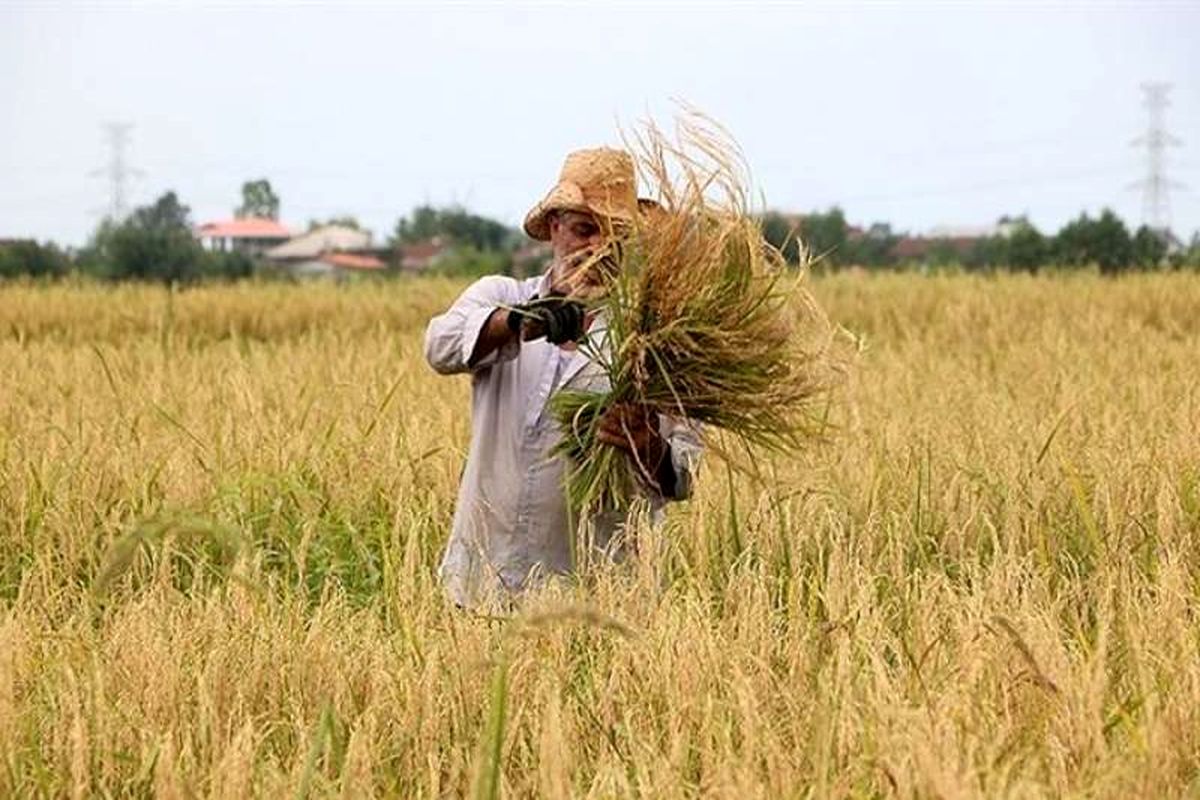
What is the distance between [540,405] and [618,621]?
0.76 metres

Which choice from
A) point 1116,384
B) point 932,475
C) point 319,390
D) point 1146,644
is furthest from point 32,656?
point 1116,384

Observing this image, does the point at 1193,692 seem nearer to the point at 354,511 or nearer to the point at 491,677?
the point at 491,677

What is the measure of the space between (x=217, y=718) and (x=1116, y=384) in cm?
501

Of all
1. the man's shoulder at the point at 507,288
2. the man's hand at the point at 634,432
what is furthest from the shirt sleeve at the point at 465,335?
the man's hand at the point at 634,432

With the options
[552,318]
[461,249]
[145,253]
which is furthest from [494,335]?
[145,253]

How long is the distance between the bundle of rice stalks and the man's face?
58 millimetres

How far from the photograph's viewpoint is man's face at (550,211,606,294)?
3322mm

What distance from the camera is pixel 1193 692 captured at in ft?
8.49

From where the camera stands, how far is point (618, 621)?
9.27 ft

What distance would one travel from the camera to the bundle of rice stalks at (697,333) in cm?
324

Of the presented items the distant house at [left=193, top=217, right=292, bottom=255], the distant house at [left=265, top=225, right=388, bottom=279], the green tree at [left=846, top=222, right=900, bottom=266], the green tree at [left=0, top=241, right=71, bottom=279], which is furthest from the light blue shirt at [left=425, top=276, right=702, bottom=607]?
the distant house at [left=193, top=217, right=292, bottom=255]

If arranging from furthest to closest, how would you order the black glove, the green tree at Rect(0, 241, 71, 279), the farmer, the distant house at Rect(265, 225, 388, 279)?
1. the distant house at Rect(265, 225, 388, 279)
2. the green tree at Rect(0, 241, 71, 279)
3. the farmer
4. the black glove

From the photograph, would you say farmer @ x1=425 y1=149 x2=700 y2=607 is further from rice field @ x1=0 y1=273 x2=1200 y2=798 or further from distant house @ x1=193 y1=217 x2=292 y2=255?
distant house @ x1=193 y1=217 x2=292 y2=255

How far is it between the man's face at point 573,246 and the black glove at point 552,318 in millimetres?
32
